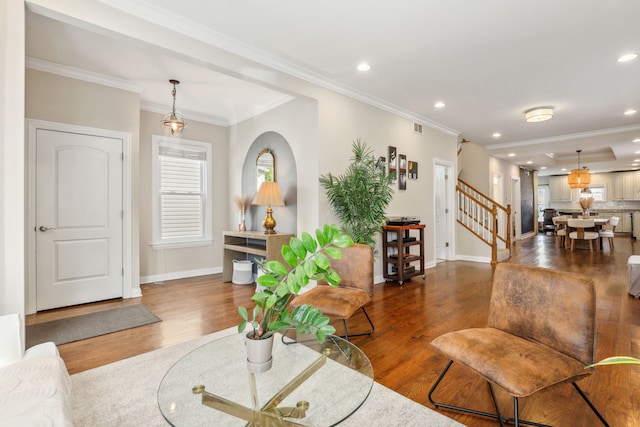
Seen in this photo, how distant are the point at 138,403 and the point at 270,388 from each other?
41.6 inches

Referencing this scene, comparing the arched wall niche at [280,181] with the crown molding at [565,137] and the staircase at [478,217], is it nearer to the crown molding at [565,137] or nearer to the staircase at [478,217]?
the staircase at [478,217]

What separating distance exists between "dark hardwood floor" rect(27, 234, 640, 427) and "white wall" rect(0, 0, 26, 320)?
753 mm

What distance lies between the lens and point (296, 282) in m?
1.21

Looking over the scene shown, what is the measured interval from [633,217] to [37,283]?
15.5 meters

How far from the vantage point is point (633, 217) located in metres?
10.6

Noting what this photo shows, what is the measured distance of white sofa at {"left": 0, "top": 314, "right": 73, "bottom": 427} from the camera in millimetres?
1143

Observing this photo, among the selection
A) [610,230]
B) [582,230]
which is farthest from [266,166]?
[610,230]

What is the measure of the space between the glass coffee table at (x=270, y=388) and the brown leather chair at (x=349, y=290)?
2.54 ft

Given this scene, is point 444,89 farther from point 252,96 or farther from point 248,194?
point 248,194

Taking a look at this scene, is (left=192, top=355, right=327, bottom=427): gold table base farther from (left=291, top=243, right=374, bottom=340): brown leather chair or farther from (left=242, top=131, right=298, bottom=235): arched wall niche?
(left=242, top=131, right=298, bottom=235): arched wall niche

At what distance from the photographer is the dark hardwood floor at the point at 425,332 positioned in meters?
1.86

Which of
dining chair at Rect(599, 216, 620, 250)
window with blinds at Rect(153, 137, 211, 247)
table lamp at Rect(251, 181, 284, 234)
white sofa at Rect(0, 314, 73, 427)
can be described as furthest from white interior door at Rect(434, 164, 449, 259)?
white sofa at Rect(0, 314, 73, 427)

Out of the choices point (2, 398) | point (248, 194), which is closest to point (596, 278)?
point (248, 194)

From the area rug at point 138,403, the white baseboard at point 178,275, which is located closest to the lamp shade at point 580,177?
the area rug at point 138,403
